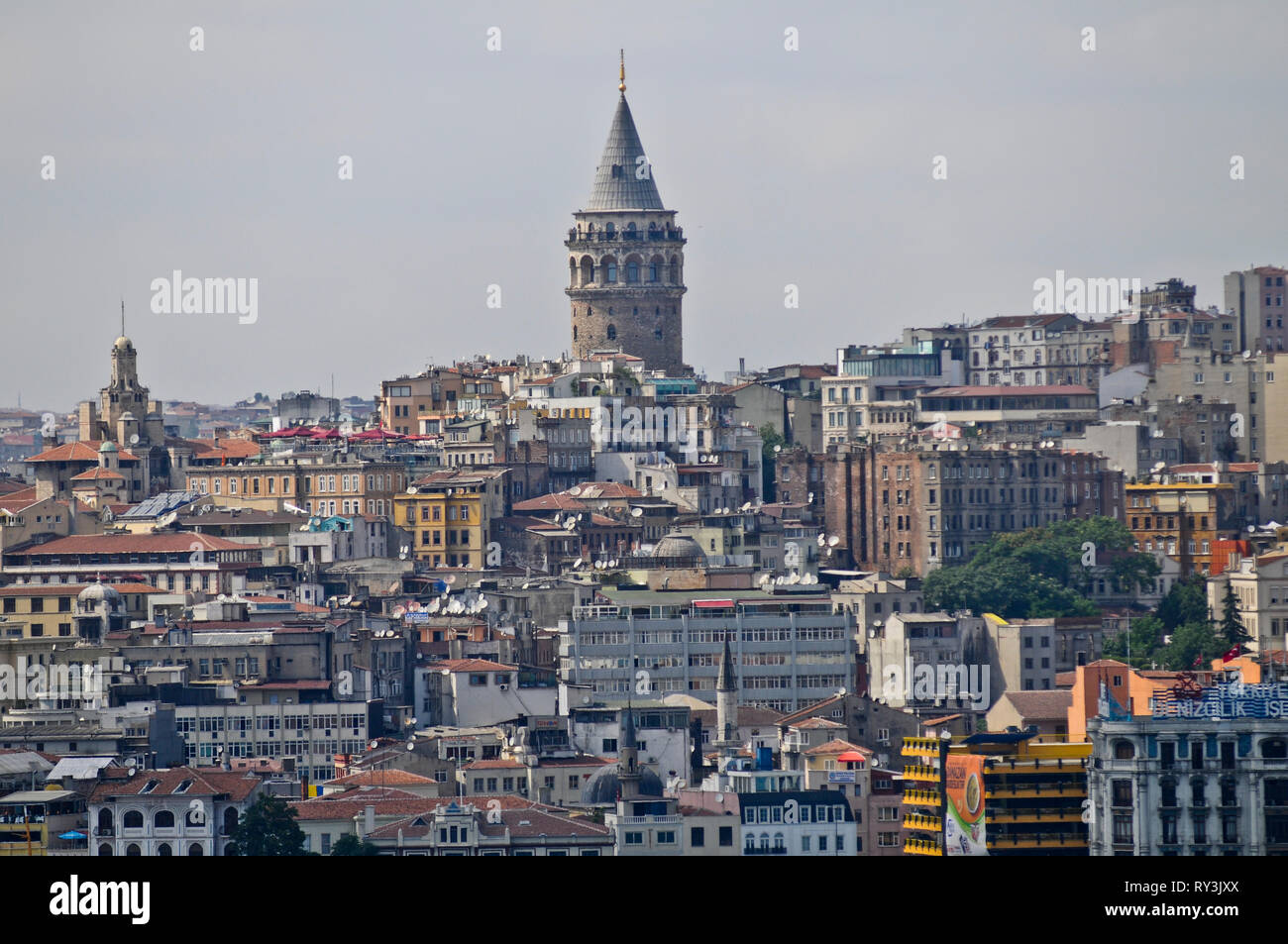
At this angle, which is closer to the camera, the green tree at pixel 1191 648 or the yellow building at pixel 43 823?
the yellow building at pixel 43 823

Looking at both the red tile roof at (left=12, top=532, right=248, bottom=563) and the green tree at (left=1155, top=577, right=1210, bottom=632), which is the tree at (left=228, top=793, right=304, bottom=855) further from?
the green tree at (left=1155, top=577, right=1210, bottom=632)

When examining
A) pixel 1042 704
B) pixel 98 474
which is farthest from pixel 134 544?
pixel 1042 704

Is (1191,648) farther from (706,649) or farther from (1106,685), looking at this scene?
(1106,685)

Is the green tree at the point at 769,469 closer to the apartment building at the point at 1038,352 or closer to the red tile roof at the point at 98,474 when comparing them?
the apartment building at the point at 1038,352

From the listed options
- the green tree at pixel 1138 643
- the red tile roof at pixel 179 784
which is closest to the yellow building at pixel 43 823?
the red tile roof at pixel 179 784

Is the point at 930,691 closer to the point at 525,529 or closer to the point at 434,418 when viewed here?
the point at 525,529
